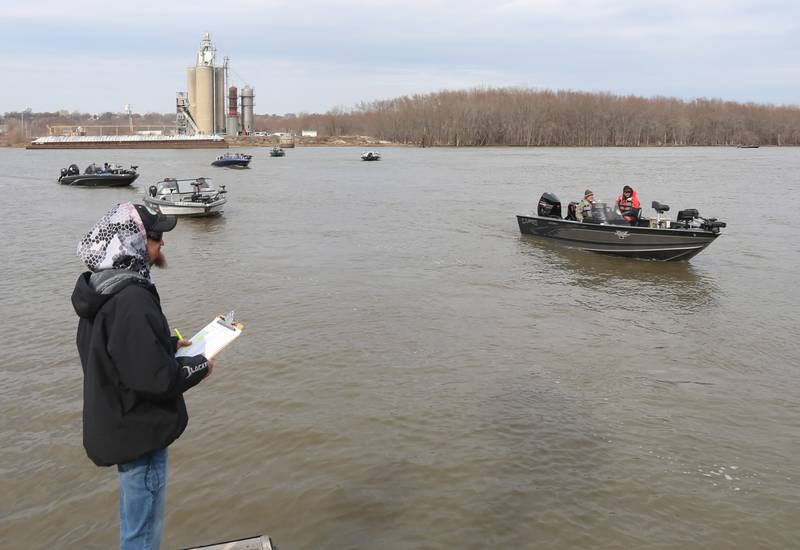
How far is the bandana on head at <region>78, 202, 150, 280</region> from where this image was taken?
133 inches

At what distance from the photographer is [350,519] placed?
585cm

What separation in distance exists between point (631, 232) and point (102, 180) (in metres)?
35.6

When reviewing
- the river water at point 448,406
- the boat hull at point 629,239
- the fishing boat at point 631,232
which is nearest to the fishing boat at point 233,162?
the river water at point 448,406

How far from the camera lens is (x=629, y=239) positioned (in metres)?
18.2

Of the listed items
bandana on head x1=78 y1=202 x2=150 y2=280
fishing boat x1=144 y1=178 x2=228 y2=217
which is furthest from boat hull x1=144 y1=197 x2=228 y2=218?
bandana on head x1=78 y1=202 x2=150 y2=280

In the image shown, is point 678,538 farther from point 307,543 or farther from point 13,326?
point 13,326

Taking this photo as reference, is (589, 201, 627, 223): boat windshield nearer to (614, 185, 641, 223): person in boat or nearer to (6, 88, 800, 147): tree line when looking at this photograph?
(614, 185, 641, 223): person in boat

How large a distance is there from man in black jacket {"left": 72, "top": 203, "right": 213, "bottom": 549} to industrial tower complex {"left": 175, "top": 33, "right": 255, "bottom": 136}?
137 metres

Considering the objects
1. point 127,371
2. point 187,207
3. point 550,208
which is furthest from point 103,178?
point 127,371

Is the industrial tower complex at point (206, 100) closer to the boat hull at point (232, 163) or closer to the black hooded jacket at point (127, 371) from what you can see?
the boat hull at point (232, 163)

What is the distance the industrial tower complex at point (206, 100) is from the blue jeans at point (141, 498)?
448ft

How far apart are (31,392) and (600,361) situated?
790 cm

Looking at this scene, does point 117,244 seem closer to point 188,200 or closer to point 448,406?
point 448,406

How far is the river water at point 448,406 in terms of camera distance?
5.91m
